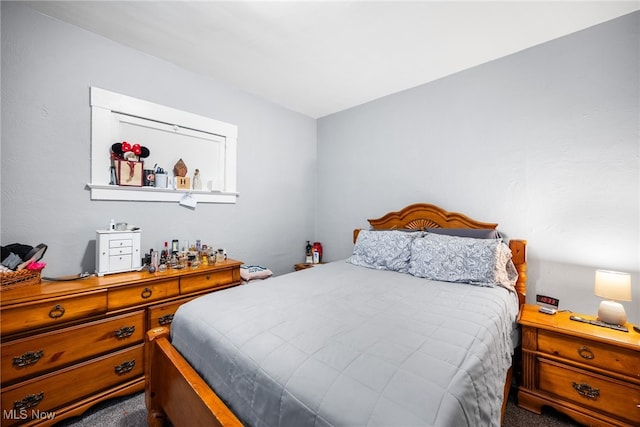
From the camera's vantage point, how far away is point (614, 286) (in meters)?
1.59

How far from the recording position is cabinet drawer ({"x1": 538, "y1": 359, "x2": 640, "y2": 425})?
1.43m

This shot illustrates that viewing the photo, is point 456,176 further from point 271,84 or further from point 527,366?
point 271,84

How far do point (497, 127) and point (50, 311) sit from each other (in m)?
3.51

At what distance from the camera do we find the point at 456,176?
2561 mm

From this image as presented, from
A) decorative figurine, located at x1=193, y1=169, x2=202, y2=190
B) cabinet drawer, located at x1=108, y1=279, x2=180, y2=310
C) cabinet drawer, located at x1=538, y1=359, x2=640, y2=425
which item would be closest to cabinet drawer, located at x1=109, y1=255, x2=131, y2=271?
cabinet drawer, located at x1=108, y1=279, x2=180, y2=310

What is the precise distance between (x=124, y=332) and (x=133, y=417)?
Result: 51 cm

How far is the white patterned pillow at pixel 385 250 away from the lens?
7.55 ft

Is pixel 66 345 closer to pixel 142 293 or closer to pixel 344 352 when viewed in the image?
pixel 142 293

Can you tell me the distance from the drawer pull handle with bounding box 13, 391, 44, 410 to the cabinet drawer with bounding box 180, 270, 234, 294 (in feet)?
2.87

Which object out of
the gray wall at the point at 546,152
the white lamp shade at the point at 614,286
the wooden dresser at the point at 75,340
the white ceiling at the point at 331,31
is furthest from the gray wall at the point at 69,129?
the white lamp shade at the point at 614,286

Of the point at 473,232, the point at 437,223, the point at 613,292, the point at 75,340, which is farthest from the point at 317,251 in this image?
the point at 613,292

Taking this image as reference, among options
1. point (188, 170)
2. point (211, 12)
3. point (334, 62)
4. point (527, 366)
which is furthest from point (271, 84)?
point (527, 366)

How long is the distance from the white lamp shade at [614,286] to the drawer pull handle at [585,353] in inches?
13.6

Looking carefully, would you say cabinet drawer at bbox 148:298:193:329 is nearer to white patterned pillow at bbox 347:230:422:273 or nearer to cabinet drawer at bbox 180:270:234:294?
cabinet drawer at bbox 180:270:234:294
